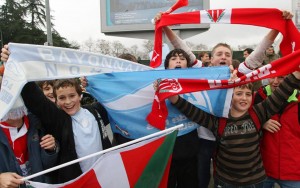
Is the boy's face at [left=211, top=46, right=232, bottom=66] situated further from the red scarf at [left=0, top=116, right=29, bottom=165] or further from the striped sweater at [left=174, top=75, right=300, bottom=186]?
the red scarf at [left=0, top=116, right=29, bottom=165]

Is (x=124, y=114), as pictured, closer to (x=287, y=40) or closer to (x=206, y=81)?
(x=206, y=81)

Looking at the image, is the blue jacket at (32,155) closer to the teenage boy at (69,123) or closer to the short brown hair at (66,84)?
the teenage boy at (69,123)

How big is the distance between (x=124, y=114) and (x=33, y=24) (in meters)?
42.2

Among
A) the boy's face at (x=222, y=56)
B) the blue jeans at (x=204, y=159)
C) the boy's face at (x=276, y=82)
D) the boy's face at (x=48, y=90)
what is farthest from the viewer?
the boy's face at (x=48, y=90)

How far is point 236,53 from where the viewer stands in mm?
14000

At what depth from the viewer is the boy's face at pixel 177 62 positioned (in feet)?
9.90

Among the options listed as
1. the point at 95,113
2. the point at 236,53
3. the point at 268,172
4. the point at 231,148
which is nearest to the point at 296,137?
the point at 268,172

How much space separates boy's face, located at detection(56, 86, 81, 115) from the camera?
2699 mm

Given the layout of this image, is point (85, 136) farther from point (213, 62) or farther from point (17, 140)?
point (213, 62)

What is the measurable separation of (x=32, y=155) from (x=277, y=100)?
6.40 ft

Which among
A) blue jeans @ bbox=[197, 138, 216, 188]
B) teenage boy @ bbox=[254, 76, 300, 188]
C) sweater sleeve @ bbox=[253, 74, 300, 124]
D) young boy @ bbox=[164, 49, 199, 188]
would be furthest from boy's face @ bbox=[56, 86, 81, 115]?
teenage boy @ bbox=[254, 76, 300, 188]

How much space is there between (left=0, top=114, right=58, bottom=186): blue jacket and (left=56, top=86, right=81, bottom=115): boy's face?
28 centimetres

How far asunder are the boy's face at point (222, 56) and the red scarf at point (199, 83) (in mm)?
824

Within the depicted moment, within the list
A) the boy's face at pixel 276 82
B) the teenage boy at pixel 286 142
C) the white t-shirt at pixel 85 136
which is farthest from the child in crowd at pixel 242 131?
the white t-shirt at pixel 85 136
